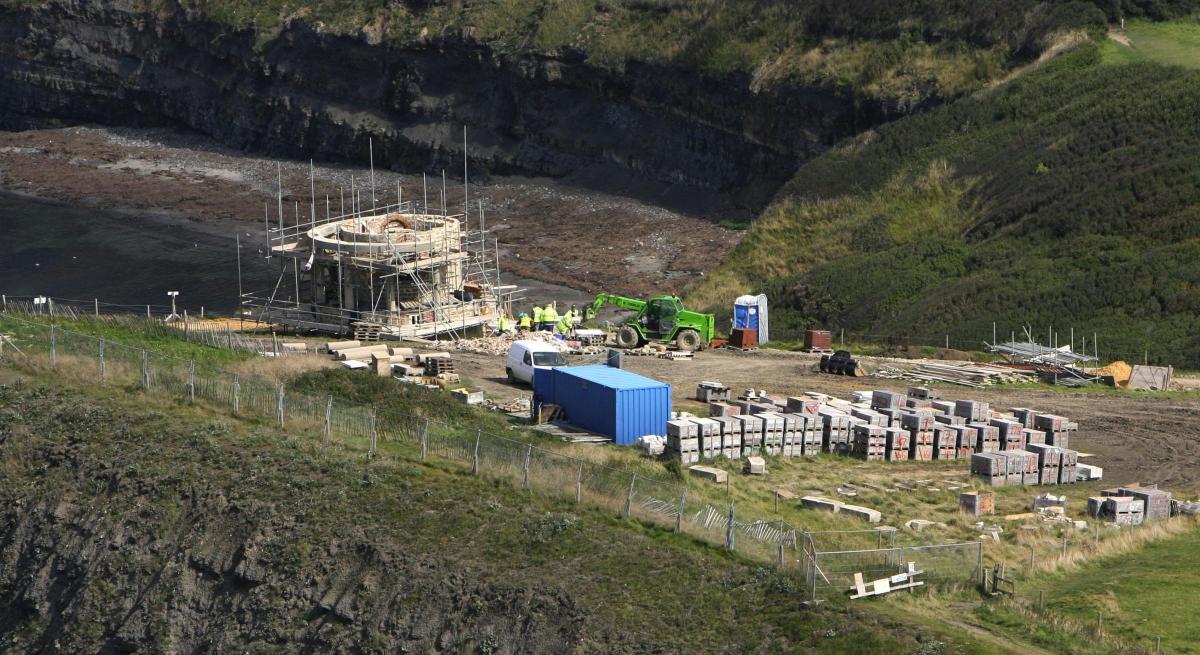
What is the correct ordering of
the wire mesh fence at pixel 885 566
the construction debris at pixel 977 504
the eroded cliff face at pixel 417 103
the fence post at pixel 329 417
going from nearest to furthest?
1. the wire mesh fence at pixel 885 566
2. the construction debris at pixel 977 504
3. the fence post at pixel 329 417
4. the eroded cliff face at pixel 417 103

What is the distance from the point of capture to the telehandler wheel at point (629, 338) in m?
63.3

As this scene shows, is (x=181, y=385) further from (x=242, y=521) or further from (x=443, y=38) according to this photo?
(x=443, y=38)

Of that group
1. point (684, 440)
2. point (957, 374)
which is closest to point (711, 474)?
point (684, 440)

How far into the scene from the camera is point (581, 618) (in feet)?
103

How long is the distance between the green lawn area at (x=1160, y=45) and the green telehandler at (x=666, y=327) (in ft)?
110

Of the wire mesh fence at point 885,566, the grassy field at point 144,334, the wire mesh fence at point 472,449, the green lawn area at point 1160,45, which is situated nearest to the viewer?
the wire mesh fence at point 885,566

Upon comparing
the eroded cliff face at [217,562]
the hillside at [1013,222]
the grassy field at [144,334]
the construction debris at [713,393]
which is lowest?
the eroded cliff face at [217,562]

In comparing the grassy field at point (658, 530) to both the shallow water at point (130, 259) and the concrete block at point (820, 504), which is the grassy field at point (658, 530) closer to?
the concrete block at point (820, 504)

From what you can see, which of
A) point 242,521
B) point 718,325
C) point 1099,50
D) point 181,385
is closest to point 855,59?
point 1099,50

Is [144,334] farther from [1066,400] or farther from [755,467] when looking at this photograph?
[1066,400]

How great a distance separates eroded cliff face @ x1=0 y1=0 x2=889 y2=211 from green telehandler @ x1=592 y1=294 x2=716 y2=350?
118ft

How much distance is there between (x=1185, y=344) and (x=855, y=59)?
43.2 meters

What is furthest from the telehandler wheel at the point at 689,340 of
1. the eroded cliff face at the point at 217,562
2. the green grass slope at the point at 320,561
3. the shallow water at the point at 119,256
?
the shallow water at the point at 119,256

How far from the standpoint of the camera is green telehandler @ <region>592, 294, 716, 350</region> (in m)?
63.3
